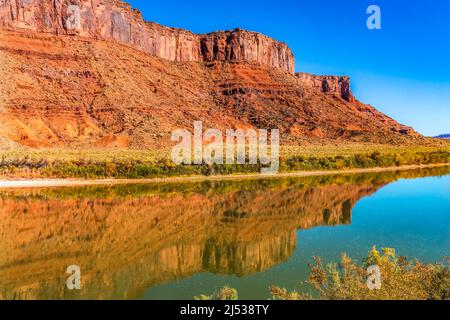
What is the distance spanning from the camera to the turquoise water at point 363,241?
38.2 feet

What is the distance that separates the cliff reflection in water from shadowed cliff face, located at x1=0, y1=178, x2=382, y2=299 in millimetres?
37

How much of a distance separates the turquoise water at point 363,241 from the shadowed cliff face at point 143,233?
59 cm

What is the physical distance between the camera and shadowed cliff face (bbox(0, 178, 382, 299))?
12688 mm

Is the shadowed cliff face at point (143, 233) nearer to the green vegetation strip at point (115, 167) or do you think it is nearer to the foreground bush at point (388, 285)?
the foreground bush at point (388, 285)

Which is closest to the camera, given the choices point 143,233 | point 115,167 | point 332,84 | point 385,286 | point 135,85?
point 385,286

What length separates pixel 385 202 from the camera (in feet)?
86.4

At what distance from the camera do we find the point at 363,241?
1622 centimetres

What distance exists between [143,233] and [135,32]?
7588 centimetres

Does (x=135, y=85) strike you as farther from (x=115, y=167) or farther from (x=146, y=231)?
(x=146, y=231)

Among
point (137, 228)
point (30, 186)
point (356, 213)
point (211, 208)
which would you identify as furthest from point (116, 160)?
point (356, 213)

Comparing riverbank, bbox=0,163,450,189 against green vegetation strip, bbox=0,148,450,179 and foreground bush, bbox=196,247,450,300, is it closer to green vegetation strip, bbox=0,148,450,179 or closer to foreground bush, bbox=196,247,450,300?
green vegetation strip, bbox=0,148,450,179

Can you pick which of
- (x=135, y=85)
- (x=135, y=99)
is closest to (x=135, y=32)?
(x=135, y=85)

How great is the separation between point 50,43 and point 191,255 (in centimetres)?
6413
